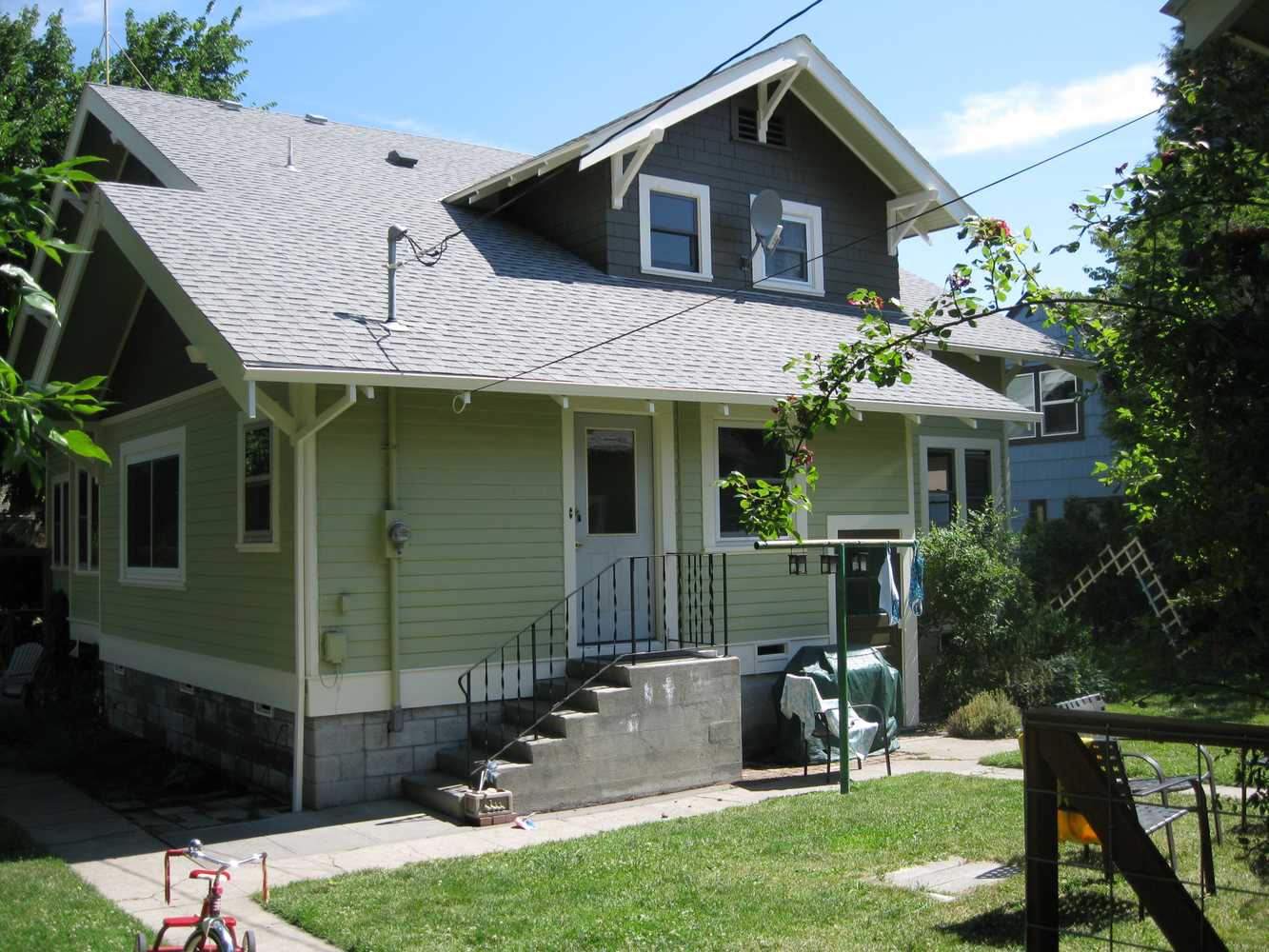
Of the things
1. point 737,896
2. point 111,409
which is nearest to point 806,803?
point 737,896

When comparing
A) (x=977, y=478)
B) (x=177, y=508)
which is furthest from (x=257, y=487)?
(x=977, y=478)

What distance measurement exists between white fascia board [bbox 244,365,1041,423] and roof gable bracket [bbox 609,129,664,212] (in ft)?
9.74

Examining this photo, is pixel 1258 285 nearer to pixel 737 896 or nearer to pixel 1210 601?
pixel 1210 601

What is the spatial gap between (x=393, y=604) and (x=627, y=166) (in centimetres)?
577

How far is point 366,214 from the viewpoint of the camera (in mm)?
12633

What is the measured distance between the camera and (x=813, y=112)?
47.7 ft

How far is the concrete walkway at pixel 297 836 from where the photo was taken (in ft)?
23.2

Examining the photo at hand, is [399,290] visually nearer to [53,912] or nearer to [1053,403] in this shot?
[53,912]

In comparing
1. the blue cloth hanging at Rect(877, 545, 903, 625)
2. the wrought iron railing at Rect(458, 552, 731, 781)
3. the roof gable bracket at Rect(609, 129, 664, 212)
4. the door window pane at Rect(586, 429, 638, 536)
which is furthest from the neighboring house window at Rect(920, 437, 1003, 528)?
the door window pane at Rect(586, 429, 638, 536)

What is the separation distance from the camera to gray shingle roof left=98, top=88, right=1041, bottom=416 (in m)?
9.49

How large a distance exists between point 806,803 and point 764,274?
698 cm

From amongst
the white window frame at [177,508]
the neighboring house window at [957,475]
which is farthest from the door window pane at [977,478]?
the white window frame at [177,508]

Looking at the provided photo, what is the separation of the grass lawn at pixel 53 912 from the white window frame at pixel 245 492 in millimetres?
2938

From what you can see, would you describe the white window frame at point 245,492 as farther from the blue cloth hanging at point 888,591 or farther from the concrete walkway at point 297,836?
the blue cloth hanging at point 888,591
